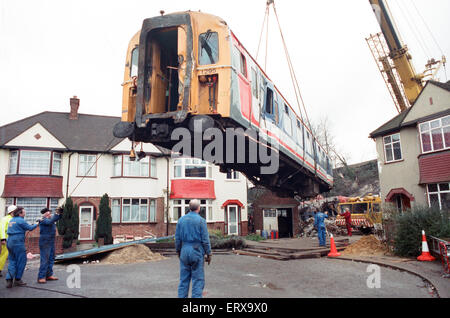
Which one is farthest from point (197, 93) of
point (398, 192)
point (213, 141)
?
point (398, 192)

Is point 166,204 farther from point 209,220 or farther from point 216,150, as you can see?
point 216,150

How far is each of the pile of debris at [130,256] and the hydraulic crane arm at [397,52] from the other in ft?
50.3

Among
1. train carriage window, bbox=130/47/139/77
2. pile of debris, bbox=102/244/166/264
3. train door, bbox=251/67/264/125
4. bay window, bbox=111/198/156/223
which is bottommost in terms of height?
pile of debris, bbox=102/244/166/264

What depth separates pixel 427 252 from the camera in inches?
372

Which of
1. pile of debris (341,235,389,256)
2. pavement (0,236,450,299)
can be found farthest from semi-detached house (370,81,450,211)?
pavement (0,236,450,299)

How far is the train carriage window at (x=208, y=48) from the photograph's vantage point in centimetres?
684

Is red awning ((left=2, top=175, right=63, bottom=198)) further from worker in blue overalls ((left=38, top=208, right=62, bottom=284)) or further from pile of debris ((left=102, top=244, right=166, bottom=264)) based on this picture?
worker in blue overalls ((left=38, top=208, right=62, bottom=284))

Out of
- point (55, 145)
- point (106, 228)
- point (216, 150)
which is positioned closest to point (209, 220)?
point (106, 228)

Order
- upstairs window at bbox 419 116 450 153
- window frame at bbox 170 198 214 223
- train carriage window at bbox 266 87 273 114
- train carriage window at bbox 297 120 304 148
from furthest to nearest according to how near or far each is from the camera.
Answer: window frame at bbox 170 198 214 223
upstairs window at bbox 419 116 450 153
train carriage window at bbox 297 120 304 148
train carriage window at bbox 266 87 273 114

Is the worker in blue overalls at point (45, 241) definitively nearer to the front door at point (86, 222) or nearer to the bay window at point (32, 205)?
the bay window at point (32, 205)

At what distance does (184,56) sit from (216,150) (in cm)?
263

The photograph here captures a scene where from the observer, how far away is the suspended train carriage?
668cm

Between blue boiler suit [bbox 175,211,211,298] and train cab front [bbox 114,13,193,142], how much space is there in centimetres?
229

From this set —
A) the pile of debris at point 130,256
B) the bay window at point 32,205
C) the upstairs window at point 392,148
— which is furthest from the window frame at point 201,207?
the upstairs window at point 392,148
